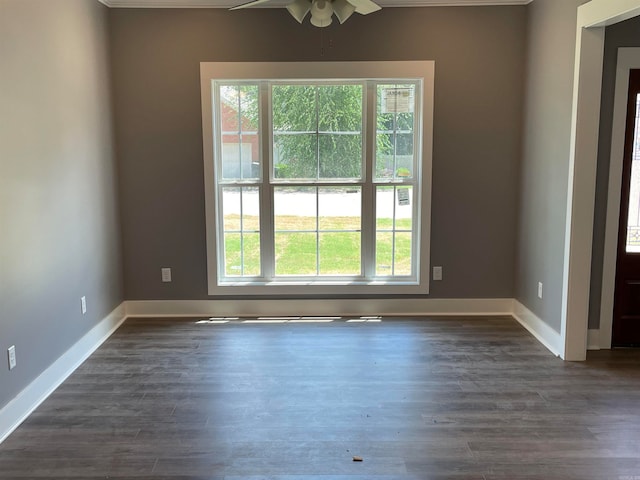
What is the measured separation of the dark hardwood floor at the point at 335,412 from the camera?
2279 mm

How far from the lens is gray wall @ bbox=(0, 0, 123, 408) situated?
103 inches

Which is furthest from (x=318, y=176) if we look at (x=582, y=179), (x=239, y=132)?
(x=582, y=179)

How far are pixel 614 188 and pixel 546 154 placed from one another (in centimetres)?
54

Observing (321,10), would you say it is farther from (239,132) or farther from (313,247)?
(313,247)

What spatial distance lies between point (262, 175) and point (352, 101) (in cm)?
102

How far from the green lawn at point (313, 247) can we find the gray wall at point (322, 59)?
0.29 meters

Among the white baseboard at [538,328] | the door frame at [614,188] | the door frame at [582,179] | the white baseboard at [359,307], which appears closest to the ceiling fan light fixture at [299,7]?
the door frame at [582,179]

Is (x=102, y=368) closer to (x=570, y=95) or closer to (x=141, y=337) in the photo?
(x=141, y=337)

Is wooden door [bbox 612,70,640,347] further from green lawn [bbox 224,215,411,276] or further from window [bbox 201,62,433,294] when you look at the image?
green lawn [bbox 224,215,411,276]

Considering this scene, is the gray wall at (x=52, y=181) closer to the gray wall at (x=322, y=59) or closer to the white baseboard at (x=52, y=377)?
the white baseboard at (x=52, y=377)

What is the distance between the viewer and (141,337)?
393 cm

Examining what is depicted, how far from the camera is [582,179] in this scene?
10.7 ft

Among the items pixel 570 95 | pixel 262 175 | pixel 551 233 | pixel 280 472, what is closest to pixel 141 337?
pixel 262 175

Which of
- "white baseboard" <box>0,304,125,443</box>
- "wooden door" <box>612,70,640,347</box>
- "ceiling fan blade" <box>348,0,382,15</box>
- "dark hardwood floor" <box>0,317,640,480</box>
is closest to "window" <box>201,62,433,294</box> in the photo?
"dark hardwood floor" <box>0,317,640,480</box>
